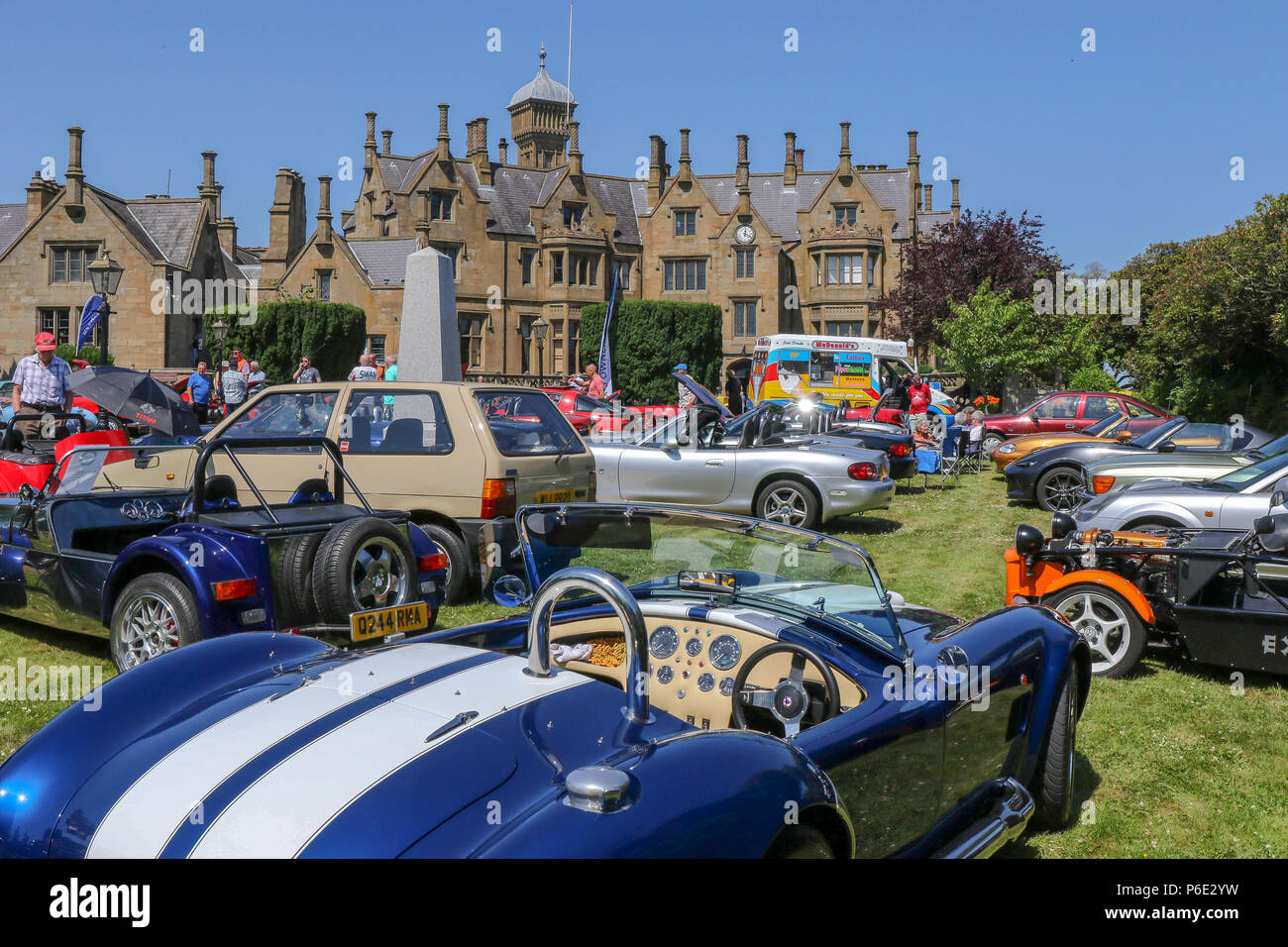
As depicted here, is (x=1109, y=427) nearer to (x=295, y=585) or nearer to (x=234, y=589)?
(x=295, y=585)

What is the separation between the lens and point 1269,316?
83.2 ft

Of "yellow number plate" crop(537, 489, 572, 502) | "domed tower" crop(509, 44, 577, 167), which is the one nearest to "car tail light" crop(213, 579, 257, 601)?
"yellow number plate" crop(537, 489, 572, 502)

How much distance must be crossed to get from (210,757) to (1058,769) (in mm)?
3532

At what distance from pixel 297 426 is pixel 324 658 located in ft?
21.1

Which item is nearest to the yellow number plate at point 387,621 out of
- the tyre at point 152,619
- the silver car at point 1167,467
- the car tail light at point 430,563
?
the car tail light at point 430,563

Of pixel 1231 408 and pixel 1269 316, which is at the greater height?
pixel 1269 316

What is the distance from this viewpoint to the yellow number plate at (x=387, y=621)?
6.04 m

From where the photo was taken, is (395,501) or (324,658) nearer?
(324,658)

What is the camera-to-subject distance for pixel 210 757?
266 centimetres

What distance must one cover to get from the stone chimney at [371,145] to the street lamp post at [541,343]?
1420cm

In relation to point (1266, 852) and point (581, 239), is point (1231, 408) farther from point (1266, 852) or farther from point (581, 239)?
point (581, 239)

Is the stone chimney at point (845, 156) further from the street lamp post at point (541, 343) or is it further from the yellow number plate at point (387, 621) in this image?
the yellow number plate at point (387, 621)
